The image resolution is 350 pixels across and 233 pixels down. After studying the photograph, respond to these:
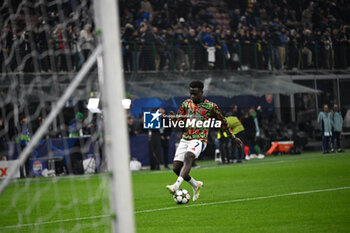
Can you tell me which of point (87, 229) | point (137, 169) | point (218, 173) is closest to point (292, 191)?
point (87, 229)

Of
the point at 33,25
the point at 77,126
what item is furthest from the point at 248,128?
the point at 33,25

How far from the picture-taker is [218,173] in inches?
776

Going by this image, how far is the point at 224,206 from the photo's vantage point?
10836 mm

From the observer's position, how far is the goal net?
4.77m

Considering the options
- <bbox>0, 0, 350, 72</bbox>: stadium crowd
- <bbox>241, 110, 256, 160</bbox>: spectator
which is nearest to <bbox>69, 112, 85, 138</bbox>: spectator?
<bbox>0, 0, 350, 72</bbox>: stadium crowd

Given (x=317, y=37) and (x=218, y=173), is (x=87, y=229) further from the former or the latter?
(x=317, y=37)

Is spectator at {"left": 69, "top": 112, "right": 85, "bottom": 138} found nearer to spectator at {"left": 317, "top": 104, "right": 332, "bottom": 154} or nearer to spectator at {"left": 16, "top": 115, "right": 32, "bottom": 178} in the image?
spectator at {"left": 16, "top": 115, "right": 32, "bottom": 178}

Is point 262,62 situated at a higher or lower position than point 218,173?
higher

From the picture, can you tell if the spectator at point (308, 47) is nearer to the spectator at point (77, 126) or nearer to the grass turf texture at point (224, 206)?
the spectator at point (77, 126)

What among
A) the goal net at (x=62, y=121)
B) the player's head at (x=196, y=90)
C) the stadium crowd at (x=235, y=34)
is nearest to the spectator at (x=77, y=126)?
the goal net at (x=62, y=121)

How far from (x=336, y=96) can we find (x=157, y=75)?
9.88m

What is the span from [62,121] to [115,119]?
6.02 m

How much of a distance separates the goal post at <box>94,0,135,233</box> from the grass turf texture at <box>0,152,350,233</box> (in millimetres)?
326

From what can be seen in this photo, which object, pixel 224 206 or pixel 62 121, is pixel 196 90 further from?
pixel 62 121
